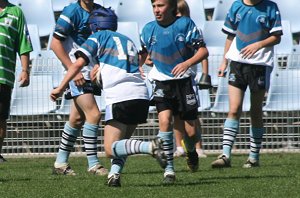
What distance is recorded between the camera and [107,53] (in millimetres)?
8070

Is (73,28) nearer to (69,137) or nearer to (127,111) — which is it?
(69,137)

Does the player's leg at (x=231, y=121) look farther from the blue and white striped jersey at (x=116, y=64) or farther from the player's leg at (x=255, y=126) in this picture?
the blue and white striped jersey at (x=116, y=64)

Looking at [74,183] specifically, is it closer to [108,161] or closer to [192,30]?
[192,30]

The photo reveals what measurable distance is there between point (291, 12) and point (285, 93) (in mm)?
2405

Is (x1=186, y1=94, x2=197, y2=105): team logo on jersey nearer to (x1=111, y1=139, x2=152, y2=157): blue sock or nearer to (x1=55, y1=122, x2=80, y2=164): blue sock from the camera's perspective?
(x1=111, y1=139, x2=152, y2=157): blue sock

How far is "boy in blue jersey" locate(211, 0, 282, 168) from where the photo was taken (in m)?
10.3

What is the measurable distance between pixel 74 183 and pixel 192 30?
70.1 inches

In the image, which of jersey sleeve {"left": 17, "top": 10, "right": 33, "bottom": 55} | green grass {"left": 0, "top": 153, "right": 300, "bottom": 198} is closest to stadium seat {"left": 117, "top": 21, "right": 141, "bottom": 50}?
green grass {"left": 0, "top": 153, "right": 300, "bottom": 198}

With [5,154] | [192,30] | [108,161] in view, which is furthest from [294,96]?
[192,30]

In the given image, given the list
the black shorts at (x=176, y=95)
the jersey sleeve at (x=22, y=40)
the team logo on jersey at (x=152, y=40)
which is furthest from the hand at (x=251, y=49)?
the jersey sleeve at (x=22, y=40)

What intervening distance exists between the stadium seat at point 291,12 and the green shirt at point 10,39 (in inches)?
284

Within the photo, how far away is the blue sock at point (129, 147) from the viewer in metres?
7.68

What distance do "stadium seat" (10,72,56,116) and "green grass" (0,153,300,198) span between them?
7.35ft

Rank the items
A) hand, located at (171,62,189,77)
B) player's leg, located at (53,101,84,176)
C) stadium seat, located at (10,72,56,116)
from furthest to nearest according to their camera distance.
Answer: stadium seat, located at (10,72,56,116) → player's leg, located at (53,101,84,176) → hand, located at (171,62,189,77)
